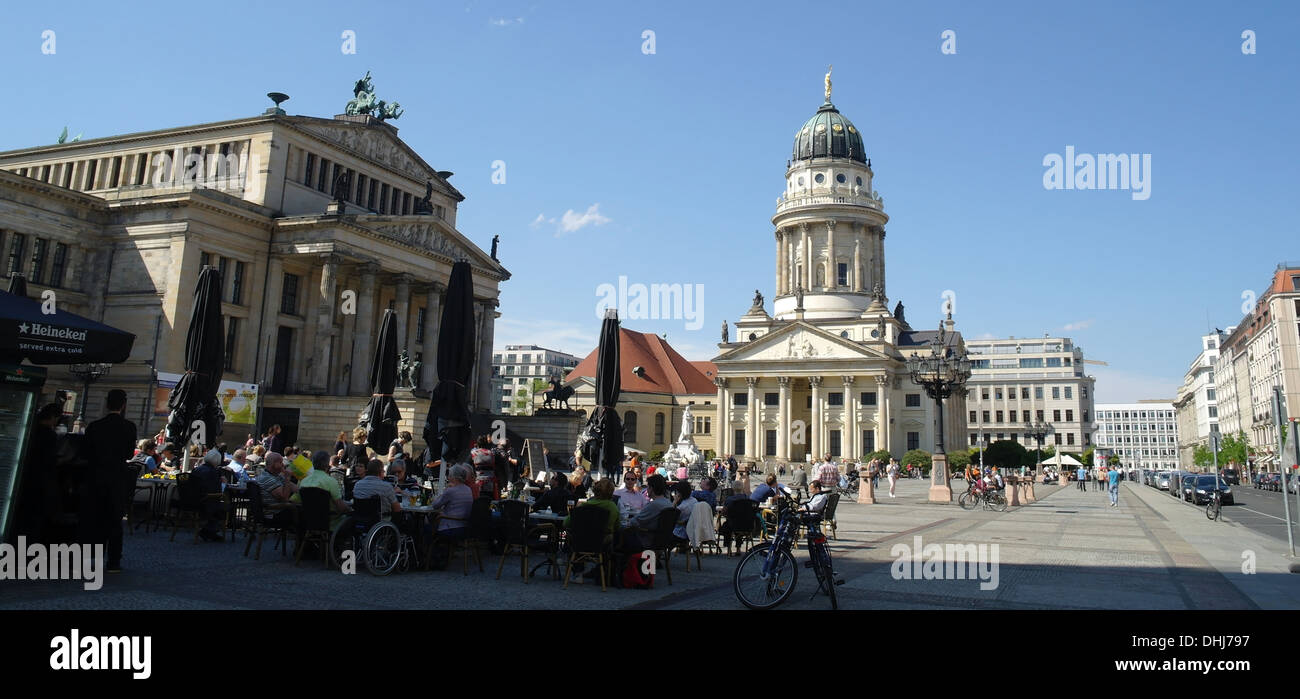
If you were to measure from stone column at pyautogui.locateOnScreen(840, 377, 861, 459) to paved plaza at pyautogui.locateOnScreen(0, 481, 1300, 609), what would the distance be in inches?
2355

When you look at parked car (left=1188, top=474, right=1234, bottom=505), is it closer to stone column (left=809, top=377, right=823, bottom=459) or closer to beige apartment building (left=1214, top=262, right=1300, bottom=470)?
beige apartment building (left=1214, top=262, right=1300, bottom=470)

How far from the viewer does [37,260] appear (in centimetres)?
3503

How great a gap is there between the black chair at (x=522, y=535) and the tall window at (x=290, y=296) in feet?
112

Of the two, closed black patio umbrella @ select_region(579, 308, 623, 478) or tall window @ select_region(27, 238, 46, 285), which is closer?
closed black patio umbrella @ select_region(579, 308, 623, 478)

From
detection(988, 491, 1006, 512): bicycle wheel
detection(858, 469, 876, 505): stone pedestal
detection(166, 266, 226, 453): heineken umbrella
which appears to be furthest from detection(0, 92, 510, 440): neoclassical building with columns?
detection(988, 491, 1006, 512): bicycle wheel

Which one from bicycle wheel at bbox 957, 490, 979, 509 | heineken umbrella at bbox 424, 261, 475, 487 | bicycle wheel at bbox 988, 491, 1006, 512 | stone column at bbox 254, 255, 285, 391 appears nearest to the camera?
heineken umbrella at bbox 424, 261, 475, 487

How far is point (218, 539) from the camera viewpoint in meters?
12.3

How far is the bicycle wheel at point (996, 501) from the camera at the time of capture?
28.2 meters

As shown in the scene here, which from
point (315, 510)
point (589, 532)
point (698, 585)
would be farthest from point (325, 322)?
point (698, 585)

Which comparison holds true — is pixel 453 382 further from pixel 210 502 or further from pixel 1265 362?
pixel 1265 362

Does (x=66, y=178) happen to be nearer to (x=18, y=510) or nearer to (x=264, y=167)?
(x=264, y=167)

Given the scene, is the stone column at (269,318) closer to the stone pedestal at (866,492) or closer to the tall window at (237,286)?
the tall window at (237,286)

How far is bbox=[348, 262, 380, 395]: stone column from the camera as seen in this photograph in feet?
129

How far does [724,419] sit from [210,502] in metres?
70.6
